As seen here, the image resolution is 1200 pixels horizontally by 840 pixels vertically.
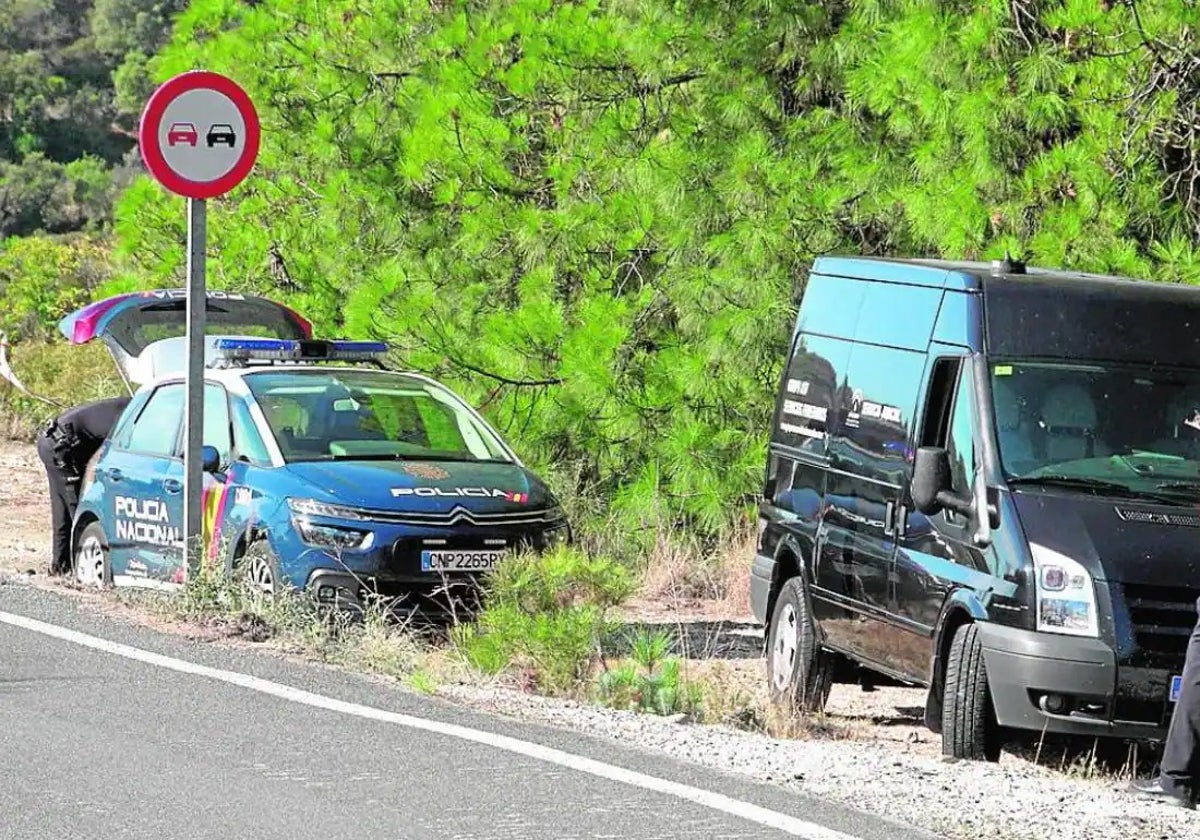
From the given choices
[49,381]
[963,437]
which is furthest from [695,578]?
[49,381]

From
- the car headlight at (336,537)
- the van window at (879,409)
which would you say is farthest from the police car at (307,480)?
the van window at (879,409)

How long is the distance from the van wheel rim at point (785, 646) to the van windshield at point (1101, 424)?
6.53 ft

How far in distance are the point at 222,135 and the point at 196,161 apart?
0.21 metres

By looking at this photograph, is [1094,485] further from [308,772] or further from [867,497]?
[308,772]

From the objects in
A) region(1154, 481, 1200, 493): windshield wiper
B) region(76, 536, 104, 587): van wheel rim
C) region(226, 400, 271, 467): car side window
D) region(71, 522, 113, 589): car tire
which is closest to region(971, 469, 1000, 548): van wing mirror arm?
region(1154, 481, 1200, 493): windshield wiper

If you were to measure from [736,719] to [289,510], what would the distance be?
3.20 metres

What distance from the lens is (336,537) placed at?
11.1 meters

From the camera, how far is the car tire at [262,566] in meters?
11.1

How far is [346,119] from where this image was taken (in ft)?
60.2

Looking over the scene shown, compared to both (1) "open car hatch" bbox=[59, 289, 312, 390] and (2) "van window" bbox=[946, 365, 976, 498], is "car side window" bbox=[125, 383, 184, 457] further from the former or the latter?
(2) "van window" bbox=[946, 365, 976, 498]

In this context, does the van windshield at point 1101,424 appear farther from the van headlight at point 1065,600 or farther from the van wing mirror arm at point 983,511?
the van headlight at point 1065,600

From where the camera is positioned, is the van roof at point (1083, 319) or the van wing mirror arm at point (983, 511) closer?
the van wing mirror arm at point (983, 511)

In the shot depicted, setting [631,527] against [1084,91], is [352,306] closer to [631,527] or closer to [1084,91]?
[631,527]

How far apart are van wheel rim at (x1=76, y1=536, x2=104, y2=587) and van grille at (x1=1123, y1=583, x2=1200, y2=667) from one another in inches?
277
